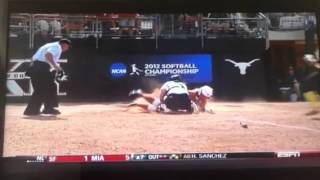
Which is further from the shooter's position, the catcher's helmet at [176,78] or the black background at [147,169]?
the catcher's helmet at [176,78]

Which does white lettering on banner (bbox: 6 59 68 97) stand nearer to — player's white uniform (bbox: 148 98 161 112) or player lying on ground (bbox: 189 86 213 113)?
player's white uniform (bbox: 148 98 161 112)

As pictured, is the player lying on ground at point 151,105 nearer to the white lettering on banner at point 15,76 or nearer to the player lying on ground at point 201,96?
the player lying on ground at point 201,96

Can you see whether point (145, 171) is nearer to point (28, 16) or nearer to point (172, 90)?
point (172, 90)

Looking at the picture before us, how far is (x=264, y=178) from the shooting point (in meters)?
2.38

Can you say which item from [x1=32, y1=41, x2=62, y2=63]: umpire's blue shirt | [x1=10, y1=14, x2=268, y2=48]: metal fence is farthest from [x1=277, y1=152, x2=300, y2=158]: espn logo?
[x1=32, y1=41, x2=62, y2=63]: umpire's blue shirt

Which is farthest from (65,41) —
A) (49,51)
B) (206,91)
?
(206,91)

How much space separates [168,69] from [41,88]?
67cm

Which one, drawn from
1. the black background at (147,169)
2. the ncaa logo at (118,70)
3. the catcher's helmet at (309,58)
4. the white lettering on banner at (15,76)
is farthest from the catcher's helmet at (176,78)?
the white lettering on banner at (15,76)

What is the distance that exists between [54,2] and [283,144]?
1.40 meters

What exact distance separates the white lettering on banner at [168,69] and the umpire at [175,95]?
0.11 ft

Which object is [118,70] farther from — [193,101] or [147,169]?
[147,169]

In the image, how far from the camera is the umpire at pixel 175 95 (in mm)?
2441

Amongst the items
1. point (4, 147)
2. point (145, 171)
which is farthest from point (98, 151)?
point (4, 147)

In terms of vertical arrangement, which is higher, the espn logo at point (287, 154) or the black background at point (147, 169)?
the espn logo at point (287, 154)
